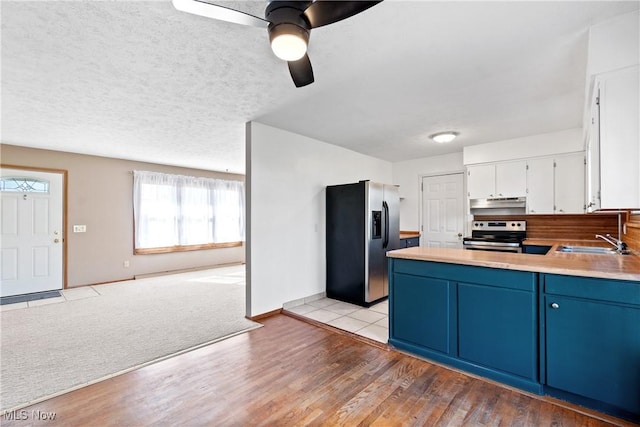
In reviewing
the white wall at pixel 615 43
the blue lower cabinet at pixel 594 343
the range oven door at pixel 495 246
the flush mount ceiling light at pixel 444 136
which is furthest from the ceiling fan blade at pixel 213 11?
the range oven door at pixel 495 246

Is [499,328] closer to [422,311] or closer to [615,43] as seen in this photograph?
[422,311]

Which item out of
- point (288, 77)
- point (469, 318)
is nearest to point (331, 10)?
point (288, 77)

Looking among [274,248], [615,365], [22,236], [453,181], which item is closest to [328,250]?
[274,248]

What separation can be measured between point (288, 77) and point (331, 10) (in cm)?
124

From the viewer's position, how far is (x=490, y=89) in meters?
2.80

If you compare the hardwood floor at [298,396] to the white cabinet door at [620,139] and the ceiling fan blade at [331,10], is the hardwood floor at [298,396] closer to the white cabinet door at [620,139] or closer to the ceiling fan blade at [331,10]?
the white cabinet door at [620,139]

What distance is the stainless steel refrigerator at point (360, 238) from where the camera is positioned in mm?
4090

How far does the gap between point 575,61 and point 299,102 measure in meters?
2.41

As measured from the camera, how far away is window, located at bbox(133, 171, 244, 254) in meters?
6.12

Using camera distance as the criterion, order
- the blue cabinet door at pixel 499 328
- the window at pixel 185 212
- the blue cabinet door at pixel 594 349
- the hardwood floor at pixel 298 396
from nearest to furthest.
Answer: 1. the blue cabinet door at pixel 594 349
2. the hardwood floor at pixel 298 396
3. the blue cabinet door at pixel 499 328
4. the window at pixel 185 212

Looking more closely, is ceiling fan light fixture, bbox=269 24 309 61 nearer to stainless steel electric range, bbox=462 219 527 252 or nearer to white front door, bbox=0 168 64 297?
stainless steel electric range, bbox=462 219 527 252

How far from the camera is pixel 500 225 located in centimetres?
474

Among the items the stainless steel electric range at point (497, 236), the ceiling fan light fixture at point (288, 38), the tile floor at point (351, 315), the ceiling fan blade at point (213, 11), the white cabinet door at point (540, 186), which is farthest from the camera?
the stainless steel electric range at point (497, 236)

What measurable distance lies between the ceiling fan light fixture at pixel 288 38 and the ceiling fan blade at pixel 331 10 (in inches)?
3.1
